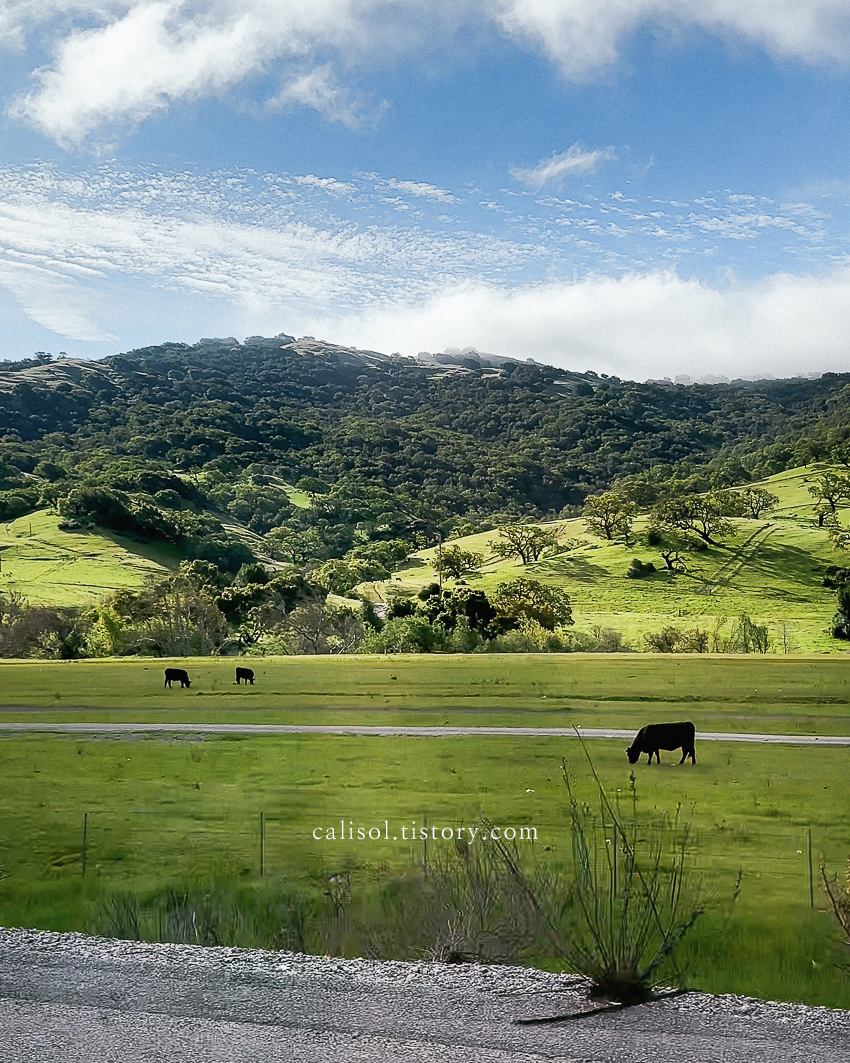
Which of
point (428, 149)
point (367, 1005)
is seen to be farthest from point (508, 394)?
point (367, 1005)

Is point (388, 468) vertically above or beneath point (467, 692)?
above

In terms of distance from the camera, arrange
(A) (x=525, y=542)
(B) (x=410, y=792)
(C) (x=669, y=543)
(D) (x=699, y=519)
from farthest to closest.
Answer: (A) (x=525, y=542)
(D) (x=699, y=519)
(C) (x=669, y=543)
(B) (x=410, y=792)

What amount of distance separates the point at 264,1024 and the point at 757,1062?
2.01 meters

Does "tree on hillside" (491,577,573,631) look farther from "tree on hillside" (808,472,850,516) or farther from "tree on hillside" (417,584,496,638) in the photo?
"tree on hillside" (808,472,850,516)

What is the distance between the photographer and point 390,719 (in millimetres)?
21062

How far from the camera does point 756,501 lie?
6469 centimetres

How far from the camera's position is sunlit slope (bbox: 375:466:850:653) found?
5269cm

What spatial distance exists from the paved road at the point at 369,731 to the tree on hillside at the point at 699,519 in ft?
145

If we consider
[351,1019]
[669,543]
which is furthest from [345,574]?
[351,1019]

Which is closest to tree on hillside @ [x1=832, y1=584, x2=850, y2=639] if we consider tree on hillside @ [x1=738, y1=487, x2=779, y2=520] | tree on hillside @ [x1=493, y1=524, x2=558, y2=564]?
tree on hillside @ [x1=738, y1=487, x2=779, y2=520]

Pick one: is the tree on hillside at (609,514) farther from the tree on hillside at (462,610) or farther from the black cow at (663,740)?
the black cow at (663,740)

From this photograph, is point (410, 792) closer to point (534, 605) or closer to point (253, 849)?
point (253, 849)

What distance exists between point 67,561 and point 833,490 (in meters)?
50.7

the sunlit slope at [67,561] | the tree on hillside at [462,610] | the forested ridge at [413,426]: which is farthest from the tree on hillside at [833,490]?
the sunlit slope at [67,561]
